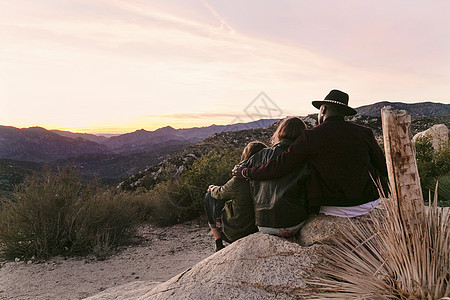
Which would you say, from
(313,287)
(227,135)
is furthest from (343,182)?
(227,135)

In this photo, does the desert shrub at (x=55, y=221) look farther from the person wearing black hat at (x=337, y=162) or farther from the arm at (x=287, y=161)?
the person wearing black hat at (x=337, y=162)

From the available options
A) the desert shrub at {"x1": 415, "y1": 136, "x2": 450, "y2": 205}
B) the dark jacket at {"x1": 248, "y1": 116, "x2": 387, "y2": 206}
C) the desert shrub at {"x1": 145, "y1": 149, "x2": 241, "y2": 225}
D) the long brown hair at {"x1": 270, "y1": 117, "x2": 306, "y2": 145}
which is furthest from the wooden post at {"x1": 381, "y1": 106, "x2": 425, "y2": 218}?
the desert shrub at {"x1": 415, "y1": 136, "x2": 450, "y2": 205}

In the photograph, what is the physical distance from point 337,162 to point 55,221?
238 inches

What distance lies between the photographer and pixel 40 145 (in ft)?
275

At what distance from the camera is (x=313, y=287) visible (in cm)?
280

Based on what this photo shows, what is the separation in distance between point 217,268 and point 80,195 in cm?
558

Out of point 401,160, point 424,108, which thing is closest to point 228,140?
point 401,160

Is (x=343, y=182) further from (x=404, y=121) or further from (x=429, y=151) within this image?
(x=429, y=151)

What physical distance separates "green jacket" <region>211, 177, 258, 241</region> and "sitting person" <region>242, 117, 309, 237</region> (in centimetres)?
56

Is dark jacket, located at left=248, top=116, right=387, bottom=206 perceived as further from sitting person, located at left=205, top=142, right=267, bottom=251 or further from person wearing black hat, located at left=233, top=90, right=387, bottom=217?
sitting person, located at left=205, top=142, right=267, bottom=251

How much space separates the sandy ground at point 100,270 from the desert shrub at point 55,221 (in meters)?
0.31

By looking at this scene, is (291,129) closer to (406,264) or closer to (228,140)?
(406,264)

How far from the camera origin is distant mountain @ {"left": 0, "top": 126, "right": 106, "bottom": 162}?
77562 millimetres

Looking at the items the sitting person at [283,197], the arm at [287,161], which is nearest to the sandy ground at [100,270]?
the sitting person at [283,197]
